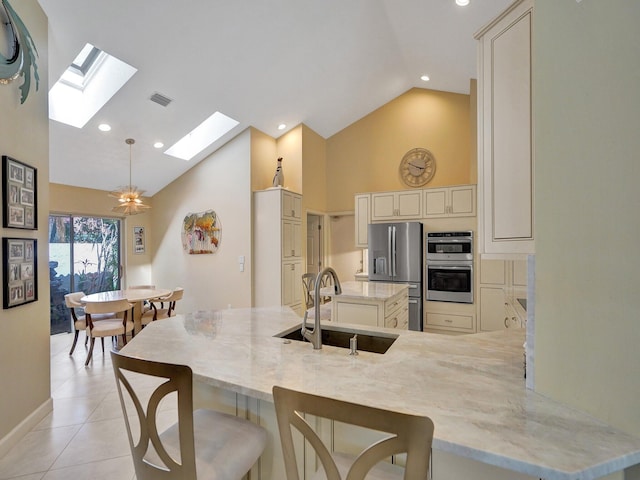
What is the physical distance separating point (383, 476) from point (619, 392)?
710 millimetres

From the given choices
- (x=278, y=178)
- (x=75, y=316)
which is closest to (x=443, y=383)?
(x=278, y=178)

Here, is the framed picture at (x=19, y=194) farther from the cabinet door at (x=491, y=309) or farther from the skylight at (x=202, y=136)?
the cabinet door at (x=491, y=309)

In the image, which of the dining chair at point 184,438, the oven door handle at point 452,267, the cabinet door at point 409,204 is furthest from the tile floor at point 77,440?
the cabinet door at point 409,204

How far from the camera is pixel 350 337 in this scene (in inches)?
74.0

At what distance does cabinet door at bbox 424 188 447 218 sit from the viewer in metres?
4.73

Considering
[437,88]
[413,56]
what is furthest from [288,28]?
[437,88]

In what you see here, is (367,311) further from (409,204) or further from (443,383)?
(409,204)

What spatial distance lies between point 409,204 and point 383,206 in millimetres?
425

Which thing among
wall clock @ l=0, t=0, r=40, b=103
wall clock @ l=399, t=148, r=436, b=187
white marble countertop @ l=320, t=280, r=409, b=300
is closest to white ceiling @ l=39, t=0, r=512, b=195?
wall clock @ l=0, t=0, r=40, b=103

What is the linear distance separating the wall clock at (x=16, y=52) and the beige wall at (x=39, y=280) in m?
0.07

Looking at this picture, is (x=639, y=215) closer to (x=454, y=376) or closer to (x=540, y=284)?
(x=540, y=284)

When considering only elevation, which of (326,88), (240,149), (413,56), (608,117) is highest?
(413,56)

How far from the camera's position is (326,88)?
4852 mm

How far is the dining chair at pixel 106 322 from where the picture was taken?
3572 mm
